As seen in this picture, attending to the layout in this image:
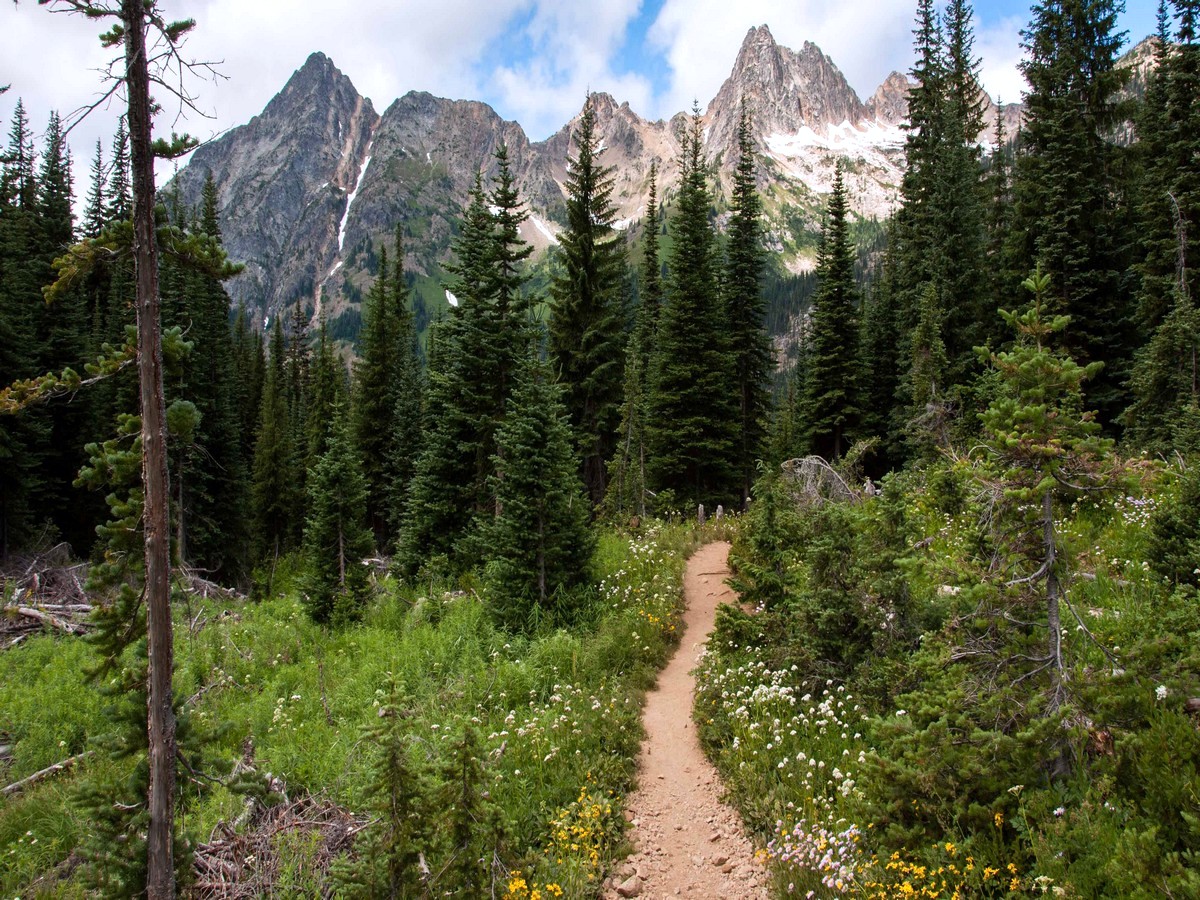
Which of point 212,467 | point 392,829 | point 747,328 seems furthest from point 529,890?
point 212,467

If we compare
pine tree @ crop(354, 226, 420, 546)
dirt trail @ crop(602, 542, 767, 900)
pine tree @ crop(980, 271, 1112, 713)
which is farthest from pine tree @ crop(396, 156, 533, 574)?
pine tree @ crop(354, 226, 420, 546)

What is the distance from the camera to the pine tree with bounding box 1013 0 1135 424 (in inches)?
917

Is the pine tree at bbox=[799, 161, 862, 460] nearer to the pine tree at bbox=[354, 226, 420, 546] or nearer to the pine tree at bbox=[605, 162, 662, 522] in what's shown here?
the pine tree at bbox=[605, 162, 662, 522]

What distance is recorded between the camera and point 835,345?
93.8ft

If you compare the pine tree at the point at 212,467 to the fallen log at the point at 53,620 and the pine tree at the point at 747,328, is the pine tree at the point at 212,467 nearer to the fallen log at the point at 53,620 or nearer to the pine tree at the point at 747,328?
Result: the fallen log at the point at 53,620

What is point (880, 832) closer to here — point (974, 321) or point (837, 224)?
point (974, 321)

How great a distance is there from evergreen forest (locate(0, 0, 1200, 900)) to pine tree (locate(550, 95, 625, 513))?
17 cm

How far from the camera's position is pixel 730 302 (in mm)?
28969

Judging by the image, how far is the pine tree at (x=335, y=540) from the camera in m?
15.7

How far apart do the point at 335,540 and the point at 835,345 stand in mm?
22934

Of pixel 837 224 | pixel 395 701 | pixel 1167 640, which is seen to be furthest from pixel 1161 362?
pixel 395 701

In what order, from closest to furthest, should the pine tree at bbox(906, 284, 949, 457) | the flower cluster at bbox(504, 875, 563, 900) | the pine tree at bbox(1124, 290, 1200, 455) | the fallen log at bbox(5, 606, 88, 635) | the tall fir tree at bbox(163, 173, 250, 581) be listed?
1. the flower cluster at bbox(504, 875, 563, 900)
2. the fallen log at bbox(5, 606, 88, 635)
3. the pine tree at bbox(1124, 290, 1200, 455)
4. the pine tree at bbox(906, 284, 949, 457)
5. the tall fir tree at bbox(163, 173, 250, 581)

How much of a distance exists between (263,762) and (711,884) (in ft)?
20.7

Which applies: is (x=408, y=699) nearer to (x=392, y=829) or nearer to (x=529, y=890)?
(x=392, y=829)
